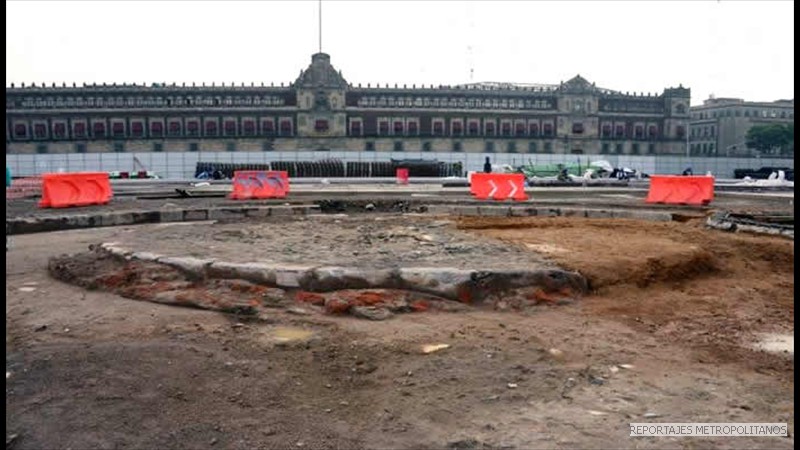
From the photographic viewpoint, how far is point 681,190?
52.9 ft

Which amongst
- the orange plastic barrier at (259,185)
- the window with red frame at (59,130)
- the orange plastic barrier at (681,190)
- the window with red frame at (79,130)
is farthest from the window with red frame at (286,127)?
the orange plastic barrier at (681,190)

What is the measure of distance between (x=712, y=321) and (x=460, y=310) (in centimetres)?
198

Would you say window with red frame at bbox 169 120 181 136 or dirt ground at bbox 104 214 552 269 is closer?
dirt ground at bbox 104 214 552 269

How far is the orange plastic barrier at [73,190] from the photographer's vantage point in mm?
13945

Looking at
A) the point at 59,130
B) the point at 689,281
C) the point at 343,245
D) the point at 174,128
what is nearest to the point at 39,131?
the point at 59,130

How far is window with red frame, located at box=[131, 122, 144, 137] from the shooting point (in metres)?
65.2

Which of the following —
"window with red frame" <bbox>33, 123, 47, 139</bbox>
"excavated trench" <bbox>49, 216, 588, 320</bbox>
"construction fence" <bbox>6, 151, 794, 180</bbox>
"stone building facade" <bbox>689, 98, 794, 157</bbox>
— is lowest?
"excavated trench" <bbox>49, 216, 588, 320</bbox>

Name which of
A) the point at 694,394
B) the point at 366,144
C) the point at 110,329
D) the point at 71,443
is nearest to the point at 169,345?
the point at 110,329

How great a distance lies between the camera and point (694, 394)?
3391 mm

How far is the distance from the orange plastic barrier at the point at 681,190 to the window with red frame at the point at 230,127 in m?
56.4

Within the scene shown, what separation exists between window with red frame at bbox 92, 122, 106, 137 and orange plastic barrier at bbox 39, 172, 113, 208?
55711mm

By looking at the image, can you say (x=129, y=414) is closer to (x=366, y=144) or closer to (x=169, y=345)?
(x=169, y=345)

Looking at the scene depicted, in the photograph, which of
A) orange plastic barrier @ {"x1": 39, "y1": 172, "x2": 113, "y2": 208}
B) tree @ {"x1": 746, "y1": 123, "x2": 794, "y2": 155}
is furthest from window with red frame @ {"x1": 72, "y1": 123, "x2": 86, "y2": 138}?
tree @ {"x1": 746, "y1": 123, "x2": 794, "y2": 155}

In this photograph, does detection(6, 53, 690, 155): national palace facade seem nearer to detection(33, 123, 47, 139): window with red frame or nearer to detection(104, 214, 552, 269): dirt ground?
detection(33, 123, 47, 139): window with red frame
